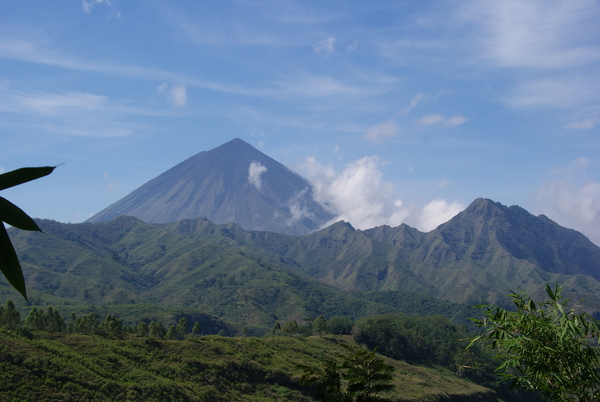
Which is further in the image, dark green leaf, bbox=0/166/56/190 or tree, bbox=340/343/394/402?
tree, bbox=340/343/394/402

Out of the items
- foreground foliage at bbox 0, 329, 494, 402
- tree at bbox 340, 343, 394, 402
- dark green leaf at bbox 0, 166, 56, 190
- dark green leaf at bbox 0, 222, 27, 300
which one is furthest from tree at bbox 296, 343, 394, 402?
foreground foliage at bbox 0, 329, 494, 402

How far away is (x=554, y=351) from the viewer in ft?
39.7

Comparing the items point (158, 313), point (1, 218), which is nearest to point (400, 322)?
point (158, 313)

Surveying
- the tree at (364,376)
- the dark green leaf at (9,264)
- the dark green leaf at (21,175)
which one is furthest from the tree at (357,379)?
the dark green leaf at (21,175)

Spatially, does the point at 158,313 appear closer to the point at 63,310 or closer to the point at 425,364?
the point at 63,310

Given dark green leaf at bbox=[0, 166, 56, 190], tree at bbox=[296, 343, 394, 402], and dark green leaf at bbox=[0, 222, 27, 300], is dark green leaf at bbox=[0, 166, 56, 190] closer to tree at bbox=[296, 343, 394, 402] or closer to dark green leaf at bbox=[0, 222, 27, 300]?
dark green leaf at bbox=[0, 222, 27, 300]

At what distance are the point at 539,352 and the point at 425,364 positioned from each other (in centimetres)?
13491

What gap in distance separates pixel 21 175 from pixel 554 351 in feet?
41.8

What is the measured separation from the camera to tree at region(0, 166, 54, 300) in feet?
12.7

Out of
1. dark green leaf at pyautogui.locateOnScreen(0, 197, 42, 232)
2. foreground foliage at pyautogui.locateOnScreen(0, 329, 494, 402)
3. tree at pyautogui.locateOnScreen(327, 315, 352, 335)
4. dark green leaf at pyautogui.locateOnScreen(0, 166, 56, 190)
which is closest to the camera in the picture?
dark green leaf at pyautogui.locateOnScreen(0, 197, 42, 232)

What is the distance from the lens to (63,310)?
179 metres

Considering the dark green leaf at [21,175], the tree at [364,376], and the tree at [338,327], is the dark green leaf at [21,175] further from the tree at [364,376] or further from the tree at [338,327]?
the tree at [338,327]

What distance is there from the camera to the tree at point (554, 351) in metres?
12.1

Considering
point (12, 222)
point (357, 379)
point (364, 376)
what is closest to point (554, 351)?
point (364, 376)
